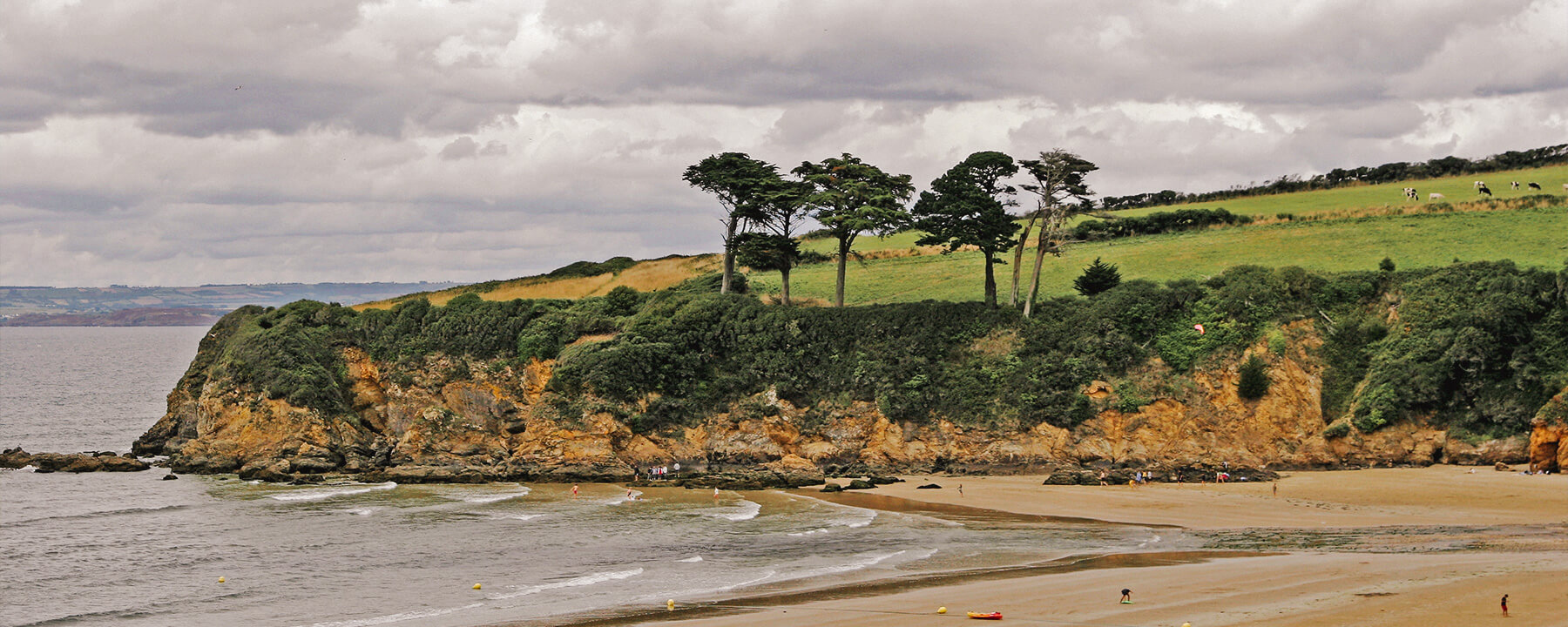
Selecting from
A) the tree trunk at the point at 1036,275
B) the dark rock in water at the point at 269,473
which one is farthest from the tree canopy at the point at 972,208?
the dark rock in water at the point at 269,473

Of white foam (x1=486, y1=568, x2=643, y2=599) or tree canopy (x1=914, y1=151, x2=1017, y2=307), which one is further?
tree canopy (x1=914, y1=151, x2=1017, y2=307)

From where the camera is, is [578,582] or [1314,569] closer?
[1314,569]

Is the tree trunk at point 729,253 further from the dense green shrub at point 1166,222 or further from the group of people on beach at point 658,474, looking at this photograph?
the dense green shrub at point 1166,222

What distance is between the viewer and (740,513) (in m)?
39.5

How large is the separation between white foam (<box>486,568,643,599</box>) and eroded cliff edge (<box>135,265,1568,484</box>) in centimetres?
1653

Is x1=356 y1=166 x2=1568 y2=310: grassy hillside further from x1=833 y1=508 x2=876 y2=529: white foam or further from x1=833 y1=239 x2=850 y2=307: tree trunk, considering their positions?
x1=833 y1=508 x2=876 y2=529: white foam

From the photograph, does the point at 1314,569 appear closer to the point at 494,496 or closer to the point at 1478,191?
the point at 494,496

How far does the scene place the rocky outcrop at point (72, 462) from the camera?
54.2 metres

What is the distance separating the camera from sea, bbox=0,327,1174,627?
2770cm

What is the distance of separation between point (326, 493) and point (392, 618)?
878 inches

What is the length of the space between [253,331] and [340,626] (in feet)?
129

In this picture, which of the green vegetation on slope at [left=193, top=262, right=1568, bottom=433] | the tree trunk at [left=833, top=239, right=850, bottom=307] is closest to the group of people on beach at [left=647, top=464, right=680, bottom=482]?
the green vegetation on slope at [left=193, top=262, right=1568, bottom=433]

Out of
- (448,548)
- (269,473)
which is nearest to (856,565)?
(448,548)

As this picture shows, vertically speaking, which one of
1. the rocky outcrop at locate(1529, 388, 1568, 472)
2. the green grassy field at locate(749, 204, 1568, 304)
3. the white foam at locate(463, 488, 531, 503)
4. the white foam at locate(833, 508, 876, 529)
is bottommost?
the white foam at locate(463, 488, 531, 503)
